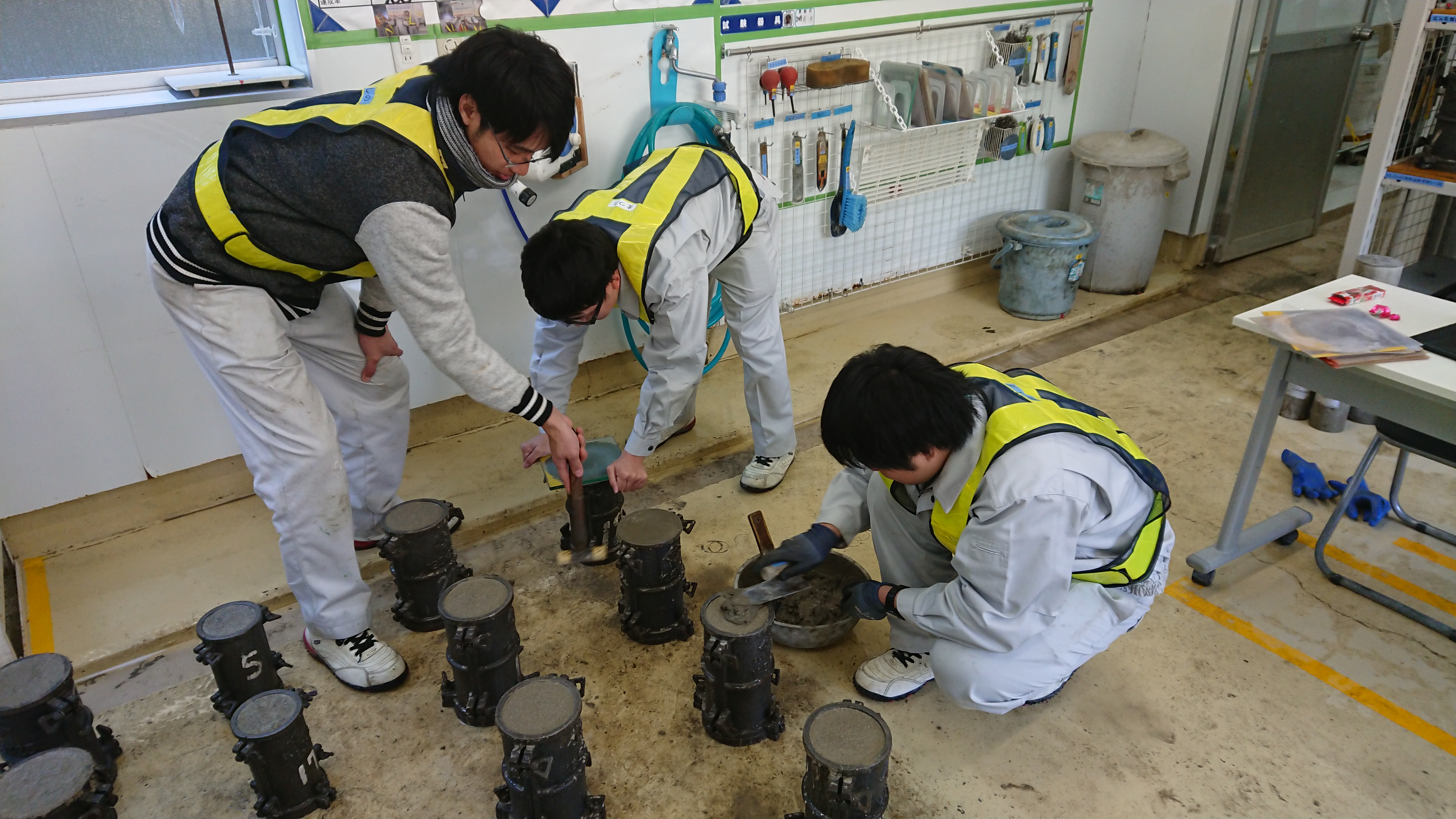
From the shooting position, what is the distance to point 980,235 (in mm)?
4211

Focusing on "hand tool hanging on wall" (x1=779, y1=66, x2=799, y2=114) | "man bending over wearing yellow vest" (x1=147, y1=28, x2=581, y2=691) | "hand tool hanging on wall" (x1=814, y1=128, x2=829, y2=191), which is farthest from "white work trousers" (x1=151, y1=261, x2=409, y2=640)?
"hand tool hanging on wall" (x1=814, y1=128, x2=829, y2=191)

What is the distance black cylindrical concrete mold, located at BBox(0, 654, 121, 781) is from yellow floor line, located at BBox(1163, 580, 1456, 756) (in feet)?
8.22

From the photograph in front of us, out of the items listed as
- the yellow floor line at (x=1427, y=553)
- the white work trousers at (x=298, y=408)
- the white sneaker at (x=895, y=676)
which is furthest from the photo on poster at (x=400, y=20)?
the yellow floor line at (x=1427, y=553)

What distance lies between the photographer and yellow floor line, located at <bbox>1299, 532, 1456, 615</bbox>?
2.29 m

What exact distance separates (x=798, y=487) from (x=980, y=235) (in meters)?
→ 2.00

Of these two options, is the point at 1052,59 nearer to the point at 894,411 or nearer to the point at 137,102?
the point at 894,411

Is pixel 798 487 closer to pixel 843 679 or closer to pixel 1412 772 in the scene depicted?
pixel 843 679

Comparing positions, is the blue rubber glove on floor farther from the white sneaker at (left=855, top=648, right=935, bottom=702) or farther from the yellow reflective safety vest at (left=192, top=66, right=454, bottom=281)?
the yellow reflective safety vest at (left=192, top=66, right=454, bottom=281)

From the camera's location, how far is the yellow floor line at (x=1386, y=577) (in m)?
2.29

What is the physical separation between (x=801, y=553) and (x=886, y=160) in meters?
2.19

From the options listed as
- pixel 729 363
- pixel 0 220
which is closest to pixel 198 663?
pixel 0 220

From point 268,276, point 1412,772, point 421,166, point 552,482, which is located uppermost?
point 421,166

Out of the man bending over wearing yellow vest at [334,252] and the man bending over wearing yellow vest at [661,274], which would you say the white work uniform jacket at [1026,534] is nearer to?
the man bending over wearing yellow vest at [661,274]

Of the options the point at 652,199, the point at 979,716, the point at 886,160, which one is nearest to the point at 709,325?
the point at 886,160
